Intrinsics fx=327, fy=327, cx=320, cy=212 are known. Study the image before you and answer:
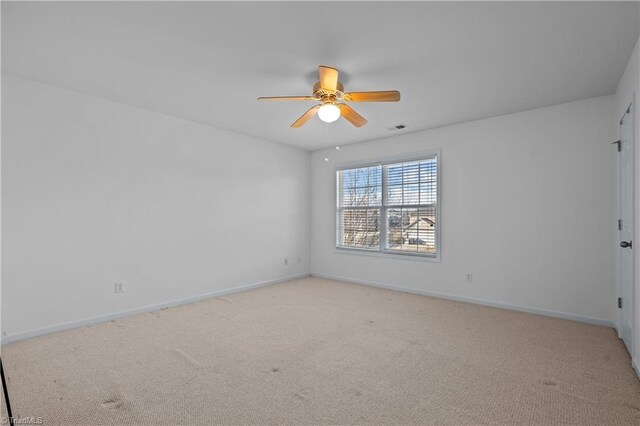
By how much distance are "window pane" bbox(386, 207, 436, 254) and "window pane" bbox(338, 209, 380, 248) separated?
0.26 meters

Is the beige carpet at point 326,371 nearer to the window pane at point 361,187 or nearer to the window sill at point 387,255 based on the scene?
the window sill at point 387,255

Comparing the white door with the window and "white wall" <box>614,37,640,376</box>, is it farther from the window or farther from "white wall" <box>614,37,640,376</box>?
the window

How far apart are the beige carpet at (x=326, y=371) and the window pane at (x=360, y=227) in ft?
6.21

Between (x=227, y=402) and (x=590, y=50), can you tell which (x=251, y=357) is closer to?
(x=227, y=402)

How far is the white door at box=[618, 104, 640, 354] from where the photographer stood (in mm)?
2744

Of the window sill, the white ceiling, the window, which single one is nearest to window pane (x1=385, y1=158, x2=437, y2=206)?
the window

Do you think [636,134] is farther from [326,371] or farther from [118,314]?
[118,314]

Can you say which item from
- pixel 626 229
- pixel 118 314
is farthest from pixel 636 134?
pixel 118 314

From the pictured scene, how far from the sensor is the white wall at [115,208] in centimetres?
309

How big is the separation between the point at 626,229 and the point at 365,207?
3.37m

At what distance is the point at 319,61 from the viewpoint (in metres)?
2.71

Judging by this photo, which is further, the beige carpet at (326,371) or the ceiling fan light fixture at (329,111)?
the ceiling fan light fixture at (329,111)

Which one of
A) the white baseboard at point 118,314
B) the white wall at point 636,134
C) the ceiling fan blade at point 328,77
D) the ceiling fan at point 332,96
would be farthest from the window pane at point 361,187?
the white wall at point 636,134

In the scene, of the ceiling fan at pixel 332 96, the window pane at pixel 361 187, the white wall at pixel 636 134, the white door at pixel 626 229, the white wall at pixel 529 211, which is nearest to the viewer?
the white wall at pixel 636 134
